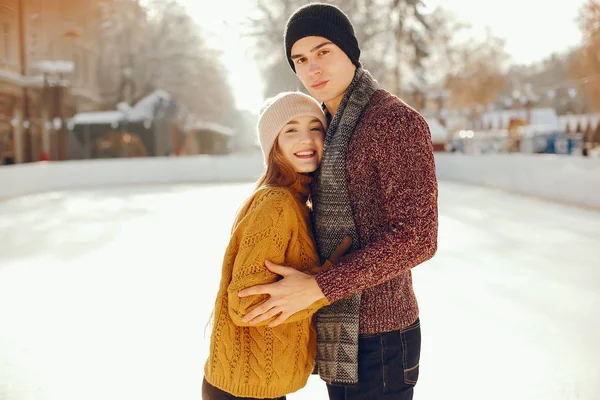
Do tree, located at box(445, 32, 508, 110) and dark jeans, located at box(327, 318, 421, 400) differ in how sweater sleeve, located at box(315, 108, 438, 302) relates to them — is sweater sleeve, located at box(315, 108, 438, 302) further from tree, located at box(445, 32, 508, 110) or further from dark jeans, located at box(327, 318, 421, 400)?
tree, located at box(445, 32, 508, 110)

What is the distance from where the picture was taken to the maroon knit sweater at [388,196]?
1336 millimetres

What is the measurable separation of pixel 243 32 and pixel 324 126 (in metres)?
26.4

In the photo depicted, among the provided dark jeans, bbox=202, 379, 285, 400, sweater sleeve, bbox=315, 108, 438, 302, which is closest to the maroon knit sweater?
sweater sleeve, bbox=315, 108, 438, 302

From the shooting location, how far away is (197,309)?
4.50 m

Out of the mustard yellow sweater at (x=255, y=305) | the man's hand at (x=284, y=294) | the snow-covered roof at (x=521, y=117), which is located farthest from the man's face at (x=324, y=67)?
the snow-covered roof at (x=521, y=117)

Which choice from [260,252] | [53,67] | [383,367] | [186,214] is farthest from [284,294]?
[53,67]

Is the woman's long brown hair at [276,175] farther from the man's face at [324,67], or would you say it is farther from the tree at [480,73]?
the tree at [480,73]

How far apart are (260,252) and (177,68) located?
112 feet

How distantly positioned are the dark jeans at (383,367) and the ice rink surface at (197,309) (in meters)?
0.56

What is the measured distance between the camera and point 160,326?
161 inches

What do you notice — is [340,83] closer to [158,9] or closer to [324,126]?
[324,126]

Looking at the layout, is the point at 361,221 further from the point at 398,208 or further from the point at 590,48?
the point at 590,48

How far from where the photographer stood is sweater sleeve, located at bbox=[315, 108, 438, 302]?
133cm

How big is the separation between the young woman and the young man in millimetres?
37
